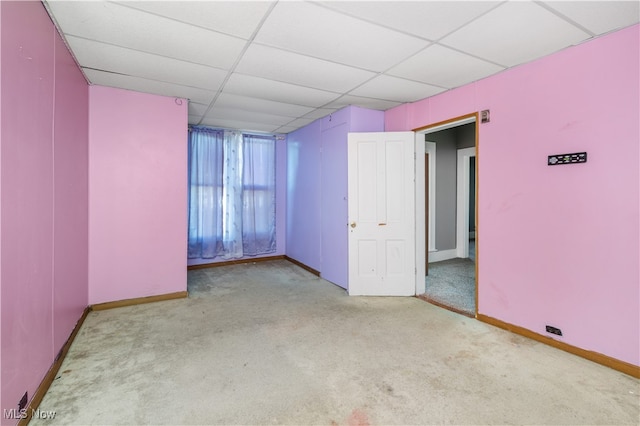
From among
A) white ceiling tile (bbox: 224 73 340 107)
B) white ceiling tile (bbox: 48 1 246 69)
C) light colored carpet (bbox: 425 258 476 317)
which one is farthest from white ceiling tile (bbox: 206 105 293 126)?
light colored carpet (bbox: 425 258 476 317)

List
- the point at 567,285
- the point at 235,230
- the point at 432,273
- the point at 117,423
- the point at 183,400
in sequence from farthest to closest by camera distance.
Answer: the point at 235,230 < the point at 432,273 < the point at 567,285 < the point at 183,400 < the point at 117,423

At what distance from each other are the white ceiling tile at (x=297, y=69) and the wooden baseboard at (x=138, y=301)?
113 inches

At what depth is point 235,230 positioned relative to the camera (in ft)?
19.1

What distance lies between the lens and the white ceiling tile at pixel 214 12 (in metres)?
2.01

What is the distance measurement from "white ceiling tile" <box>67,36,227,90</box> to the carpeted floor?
3.68m

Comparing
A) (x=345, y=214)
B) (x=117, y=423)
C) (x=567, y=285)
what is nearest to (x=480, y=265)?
(x=567, y=285)

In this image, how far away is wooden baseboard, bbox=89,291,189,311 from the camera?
141 inches

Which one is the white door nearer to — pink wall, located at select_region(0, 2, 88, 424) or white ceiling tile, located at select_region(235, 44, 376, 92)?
white ceiling tile, located at select_region(235, 44, 376, 92)

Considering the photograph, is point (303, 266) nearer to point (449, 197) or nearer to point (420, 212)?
point (420, 212)

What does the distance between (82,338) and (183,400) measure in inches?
62.7

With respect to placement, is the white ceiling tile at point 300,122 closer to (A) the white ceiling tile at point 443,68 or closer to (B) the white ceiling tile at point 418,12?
(A) the white ceiling tile at point 443,68

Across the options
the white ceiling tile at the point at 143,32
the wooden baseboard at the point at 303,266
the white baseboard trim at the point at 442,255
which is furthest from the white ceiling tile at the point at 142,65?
the white baseboard trim at the point at 442,255

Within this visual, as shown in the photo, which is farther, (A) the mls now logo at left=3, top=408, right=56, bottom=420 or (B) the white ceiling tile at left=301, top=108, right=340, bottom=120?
(B) the white ceiling tile at left=301, top=108, right=340, bottom=120

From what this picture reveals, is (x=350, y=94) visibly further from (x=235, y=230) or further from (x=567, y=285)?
(x=235, y=230)
